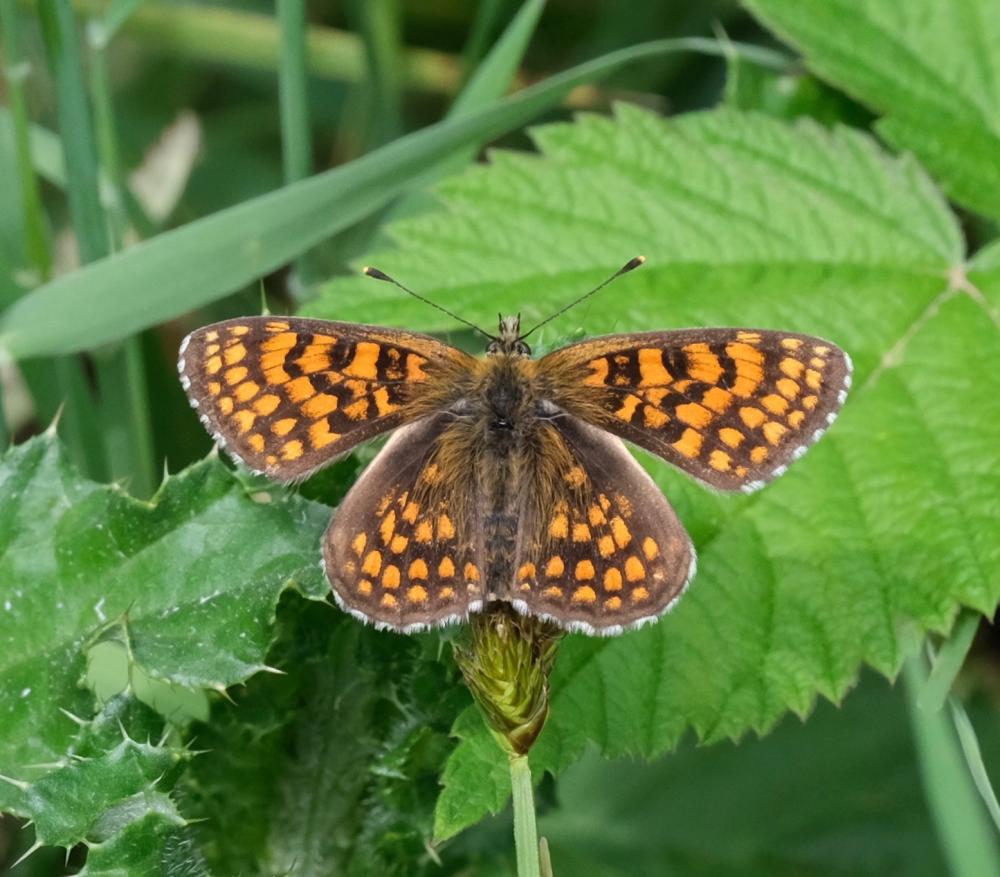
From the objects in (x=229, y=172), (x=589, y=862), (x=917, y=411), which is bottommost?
(x=589, y=862)

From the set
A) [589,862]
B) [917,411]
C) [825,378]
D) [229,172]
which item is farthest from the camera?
[229,172]

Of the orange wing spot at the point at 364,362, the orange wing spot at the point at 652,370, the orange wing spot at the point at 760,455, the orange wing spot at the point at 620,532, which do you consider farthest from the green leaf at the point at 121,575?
the orange wing spot at the point at 760,455

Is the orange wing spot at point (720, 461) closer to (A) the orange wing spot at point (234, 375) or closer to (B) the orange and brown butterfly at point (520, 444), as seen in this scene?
(B) the orange and brown butterfly at point (520, 444)

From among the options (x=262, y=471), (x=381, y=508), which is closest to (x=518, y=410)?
(x=381, y=508)

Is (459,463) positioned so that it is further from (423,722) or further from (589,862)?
(589,862)

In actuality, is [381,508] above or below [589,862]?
above

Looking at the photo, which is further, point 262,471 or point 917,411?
point 917,411

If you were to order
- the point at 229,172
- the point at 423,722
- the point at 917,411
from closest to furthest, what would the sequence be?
the point at 423,722 < the point at 917,411 < the point at 229,172
